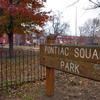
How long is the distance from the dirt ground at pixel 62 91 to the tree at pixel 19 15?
8675 millimetres

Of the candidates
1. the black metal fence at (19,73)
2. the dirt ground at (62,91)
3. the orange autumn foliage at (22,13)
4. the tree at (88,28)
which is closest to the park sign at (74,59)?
the dirt ground at (62,91)

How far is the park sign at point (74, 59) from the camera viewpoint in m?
4.51

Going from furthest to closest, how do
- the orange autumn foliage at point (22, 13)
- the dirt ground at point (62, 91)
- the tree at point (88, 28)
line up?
the tree at point (88, 28)
the orange autumn foliage at point (22, 13)
the dirt ground at point (62, 91)

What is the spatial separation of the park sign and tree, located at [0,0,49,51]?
1054 centimetres

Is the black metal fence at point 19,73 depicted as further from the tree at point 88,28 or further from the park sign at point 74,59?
the tree at point 88,28

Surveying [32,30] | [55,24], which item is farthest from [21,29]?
[55,24]

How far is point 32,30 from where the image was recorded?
59.4 ft

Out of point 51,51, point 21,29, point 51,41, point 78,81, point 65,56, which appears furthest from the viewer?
point 21,29

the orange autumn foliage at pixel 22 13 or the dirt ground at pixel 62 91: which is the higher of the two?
the orange autumn foliage at pixel 22 13

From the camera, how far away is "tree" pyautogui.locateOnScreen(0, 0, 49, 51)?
53.3ft

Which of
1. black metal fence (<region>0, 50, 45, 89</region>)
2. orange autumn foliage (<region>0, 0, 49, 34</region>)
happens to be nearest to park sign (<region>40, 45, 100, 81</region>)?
black metal fence (<region>0, 50, 45, 89</region>)

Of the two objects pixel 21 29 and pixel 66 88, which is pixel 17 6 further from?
pixel 66 88

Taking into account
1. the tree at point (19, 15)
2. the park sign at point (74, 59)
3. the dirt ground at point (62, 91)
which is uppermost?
the tree at point (19, 15)

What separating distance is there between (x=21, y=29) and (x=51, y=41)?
11.5 m
